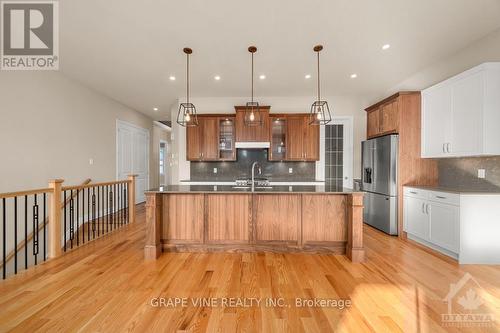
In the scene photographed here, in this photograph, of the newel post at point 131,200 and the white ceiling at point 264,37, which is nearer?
the white ceiling at point 264,37

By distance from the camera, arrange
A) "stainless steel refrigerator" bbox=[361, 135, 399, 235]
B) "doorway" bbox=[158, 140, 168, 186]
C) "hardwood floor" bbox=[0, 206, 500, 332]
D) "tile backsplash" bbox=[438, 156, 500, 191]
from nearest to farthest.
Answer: "hardwood floor" bbox=[0, 206, 500, 332] → "tile backsplash" bbox=[438, 156, 500, 191] → "stainless steel refrigerator" bbox=[361, 135, 399, 235] → "doorway" bbox=[158, 140, 168, 186]

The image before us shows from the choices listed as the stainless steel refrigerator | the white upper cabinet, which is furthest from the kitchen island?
the white upper cabinet

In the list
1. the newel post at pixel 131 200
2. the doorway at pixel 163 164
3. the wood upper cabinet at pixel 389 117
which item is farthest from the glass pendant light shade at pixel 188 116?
the doorway at pixel 163 164

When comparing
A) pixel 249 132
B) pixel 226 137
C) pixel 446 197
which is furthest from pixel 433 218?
pixel 226 137

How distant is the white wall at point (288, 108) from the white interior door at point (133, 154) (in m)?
1.71

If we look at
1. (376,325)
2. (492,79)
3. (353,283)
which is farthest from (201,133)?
(492,79)

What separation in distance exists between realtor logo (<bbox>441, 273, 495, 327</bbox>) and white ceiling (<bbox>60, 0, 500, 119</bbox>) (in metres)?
3.11

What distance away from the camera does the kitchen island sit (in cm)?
295

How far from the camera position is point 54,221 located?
9.47 ft

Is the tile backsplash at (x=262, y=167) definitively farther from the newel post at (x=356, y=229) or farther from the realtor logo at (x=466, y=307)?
the realtor logo at (x=466, y=307)

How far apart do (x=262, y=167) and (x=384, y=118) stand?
2772 millimetres

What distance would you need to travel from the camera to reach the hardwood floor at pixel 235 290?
65.4 inches

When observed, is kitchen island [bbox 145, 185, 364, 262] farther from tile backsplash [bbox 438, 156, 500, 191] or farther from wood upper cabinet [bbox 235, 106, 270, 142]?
wood upper cabinet [bbox 235, 106, 270, 142]

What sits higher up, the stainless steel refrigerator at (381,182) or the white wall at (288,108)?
the white wall at (288,108)
